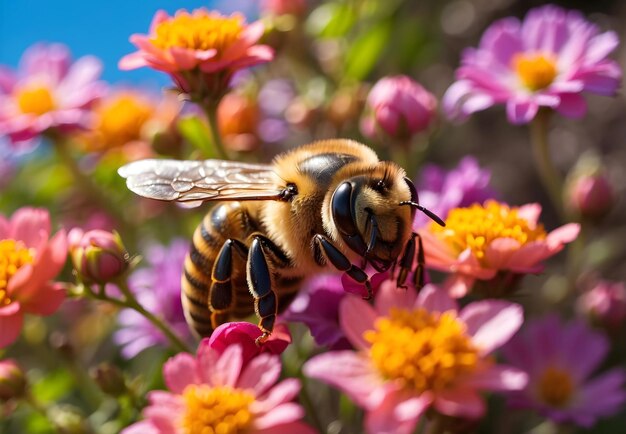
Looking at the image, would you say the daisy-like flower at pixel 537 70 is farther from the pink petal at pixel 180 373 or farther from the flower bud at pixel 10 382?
the flower bud at pixel 10 382

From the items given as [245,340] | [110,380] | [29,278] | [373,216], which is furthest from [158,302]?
[373,216]

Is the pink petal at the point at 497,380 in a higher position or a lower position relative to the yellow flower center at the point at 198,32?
lower

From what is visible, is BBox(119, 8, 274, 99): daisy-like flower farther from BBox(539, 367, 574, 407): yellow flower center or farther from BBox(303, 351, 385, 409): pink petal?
BBox(539, 367, 574, 407): yellow flower center

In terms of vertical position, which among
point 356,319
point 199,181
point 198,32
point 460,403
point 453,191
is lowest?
point 460,403

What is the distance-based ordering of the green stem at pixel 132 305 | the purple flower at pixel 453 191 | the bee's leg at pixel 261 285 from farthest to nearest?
1. the purple flower at pixel 453 191
2. the green stem at pixel 132 305
3. the bee's leg at pixel 261 285

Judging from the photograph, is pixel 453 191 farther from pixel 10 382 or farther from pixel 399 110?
pixel 10 382

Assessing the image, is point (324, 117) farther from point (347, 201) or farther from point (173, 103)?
point (347, 201)

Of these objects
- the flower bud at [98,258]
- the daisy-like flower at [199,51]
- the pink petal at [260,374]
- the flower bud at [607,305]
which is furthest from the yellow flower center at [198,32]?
the flower bud at [607,305]
